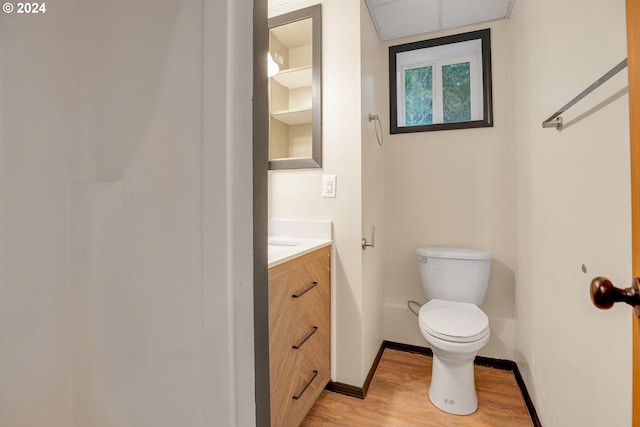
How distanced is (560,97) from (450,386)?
141 centimetres

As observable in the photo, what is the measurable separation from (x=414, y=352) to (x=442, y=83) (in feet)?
6.39

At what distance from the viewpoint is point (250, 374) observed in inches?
18.2

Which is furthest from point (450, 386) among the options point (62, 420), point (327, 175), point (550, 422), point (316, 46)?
point (316, 46)

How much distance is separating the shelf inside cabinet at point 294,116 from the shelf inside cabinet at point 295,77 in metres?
0.22

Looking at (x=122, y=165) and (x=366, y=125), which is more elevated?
(x=366, y=125)

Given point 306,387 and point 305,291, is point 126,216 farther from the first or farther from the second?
point 306,387

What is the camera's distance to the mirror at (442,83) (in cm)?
193

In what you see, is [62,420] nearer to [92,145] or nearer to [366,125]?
[92,145]

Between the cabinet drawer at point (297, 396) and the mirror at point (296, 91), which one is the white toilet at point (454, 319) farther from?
the mirror at point (296, 91)

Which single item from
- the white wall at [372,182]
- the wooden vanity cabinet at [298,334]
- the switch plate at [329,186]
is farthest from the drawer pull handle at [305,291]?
the switch plate at [329,186]

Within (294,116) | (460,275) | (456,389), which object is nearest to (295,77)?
(294,116)

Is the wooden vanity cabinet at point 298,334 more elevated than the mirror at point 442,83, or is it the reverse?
the mirror at point 442,83

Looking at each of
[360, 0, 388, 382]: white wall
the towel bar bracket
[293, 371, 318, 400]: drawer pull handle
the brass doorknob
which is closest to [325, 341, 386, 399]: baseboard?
[360, 0, 388, 382]: white wall

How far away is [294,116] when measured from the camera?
1.79 meters
